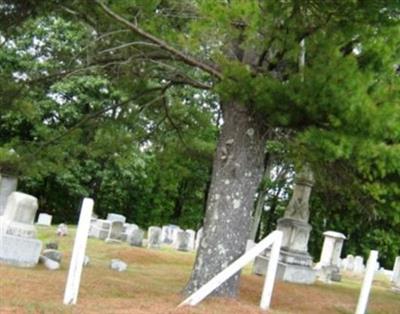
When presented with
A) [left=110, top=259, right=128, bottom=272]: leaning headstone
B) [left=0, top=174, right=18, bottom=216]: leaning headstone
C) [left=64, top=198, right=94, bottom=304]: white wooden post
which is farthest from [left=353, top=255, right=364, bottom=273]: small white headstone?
[left=64, top=198, right=94, bottom=304]: white wooden post

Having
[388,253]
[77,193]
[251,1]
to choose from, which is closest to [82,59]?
[251,1]

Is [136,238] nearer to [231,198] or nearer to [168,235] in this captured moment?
[168,235]

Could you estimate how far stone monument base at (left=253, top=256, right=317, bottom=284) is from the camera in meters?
13.3

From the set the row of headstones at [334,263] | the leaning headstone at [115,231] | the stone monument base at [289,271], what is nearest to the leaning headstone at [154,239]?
the leaning headstone at [115,231]

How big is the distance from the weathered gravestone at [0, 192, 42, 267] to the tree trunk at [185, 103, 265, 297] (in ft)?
9.29

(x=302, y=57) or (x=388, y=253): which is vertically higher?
(x=302, y=57)

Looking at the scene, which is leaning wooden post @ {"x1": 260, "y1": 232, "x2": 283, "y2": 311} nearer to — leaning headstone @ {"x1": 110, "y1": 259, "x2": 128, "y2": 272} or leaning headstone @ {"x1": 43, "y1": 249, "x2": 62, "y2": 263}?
leaning headstone @ {"x1": 110, "y1": 259, "x2": 128, "y2": 272}

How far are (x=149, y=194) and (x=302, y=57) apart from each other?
1085 inches

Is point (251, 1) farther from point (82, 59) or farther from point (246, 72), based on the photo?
point (82, 59)

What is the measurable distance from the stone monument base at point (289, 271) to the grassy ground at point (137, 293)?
387mm

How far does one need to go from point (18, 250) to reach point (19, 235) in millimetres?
240

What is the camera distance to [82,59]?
35.8ft

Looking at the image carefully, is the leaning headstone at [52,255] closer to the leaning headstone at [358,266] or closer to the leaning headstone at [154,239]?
the leaning headstone at [154,239]

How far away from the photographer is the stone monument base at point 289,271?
13.3 m
